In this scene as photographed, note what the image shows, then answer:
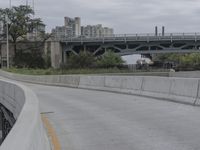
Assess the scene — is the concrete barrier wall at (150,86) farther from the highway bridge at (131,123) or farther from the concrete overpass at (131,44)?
the concrete overpass at (131,44)

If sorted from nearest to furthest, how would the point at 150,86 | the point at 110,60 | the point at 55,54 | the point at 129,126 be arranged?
the point at 129,126 < the point at 150,86 < the point at 110,60 < the point at 55,54

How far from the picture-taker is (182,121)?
12.9 metres

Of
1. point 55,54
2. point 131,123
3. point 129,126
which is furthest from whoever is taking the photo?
point 55,54

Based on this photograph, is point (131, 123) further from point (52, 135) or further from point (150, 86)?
point (150, 86)

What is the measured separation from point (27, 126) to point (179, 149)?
343 centimetres

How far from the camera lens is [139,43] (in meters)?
117

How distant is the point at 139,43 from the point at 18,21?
29.4m

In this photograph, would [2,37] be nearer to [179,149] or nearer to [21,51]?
[21,51]

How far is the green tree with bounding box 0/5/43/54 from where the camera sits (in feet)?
363

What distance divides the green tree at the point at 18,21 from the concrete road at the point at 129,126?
9466cm

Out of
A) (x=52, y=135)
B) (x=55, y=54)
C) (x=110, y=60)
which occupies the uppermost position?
(x=55, y=54)

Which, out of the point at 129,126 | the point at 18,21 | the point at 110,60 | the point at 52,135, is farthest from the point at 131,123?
the point at 18,21

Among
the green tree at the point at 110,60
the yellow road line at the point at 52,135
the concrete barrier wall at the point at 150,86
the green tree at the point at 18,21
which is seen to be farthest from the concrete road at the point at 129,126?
the green tree at the point at 18,21

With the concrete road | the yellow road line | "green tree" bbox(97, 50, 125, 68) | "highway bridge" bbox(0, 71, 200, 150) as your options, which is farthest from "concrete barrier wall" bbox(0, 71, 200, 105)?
"green tree" bbox(97, 50, 125, 68)
